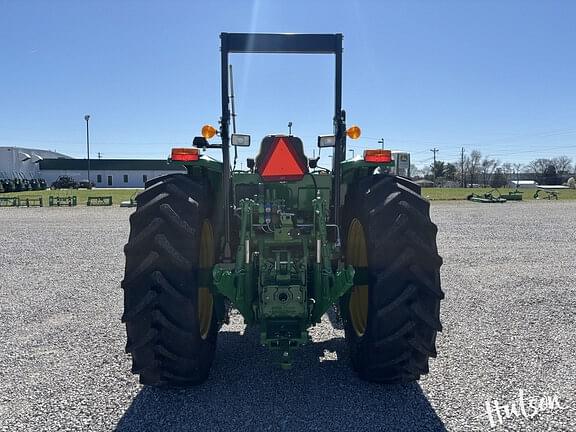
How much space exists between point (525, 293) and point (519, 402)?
154 inches

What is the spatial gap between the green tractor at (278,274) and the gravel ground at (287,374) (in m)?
0.28

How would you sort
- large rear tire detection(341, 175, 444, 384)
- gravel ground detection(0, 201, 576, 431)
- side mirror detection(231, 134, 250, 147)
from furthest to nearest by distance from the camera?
side mirror detection(231, 134, 250, 147) → large rear tire detection(341, 175, 444, 384) → gravel ground detection(0, 201, 576, 431)

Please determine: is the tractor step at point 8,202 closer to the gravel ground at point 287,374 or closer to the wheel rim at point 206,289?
the gravel ground at point 287,374

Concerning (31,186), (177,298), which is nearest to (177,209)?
(177,298)

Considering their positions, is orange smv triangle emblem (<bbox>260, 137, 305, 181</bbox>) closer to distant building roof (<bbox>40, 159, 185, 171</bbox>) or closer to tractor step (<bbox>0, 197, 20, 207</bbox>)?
tractor step (<bbox>0, 197, 20, 207</bbox>)

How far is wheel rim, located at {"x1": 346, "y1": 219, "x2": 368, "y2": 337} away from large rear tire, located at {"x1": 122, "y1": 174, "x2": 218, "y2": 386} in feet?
4.78

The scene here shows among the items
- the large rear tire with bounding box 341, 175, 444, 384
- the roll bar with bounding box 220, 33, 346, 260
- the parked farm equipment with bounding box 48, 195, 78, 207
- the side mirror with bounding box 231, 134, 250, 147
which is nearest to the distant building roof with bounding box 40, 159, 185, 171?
the parked farm equipment with bounding box 48, 195, 78, 207

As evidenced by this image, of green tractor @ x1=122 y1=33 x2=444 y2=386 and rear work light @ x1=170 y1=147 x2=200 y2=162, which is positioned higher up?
rear work light @ x1=170 y1=147 x2=200 y2=162

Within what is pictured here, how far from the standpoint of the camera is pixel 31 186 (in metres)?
56.0

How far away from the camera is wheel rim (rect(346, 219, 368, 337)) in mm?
4113

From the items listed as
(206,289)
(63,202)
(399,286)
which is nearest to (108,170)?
(63,202)

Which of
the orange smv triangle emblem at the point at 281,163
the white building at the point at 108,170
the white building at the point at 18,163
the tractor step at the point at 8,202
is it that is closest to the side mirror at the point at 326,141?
the orange smv triangle emblem at the point at 281,163

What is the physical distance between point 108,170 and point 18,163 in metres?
19.5

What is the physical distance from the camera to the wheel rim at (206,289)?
3.98 meters
